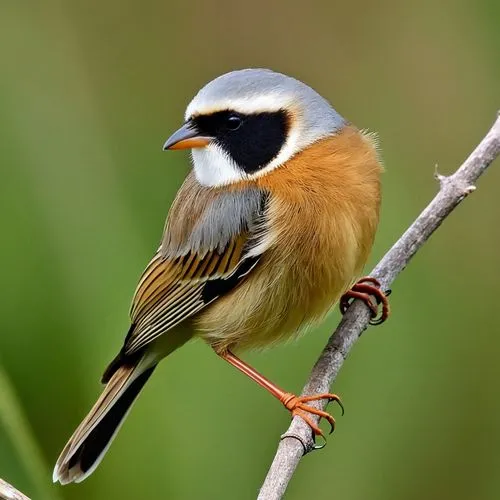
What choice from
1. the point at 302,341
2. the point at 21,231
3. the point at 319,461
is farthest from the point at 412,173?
the point at 21,231

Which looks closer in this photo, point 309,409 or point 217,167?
point 309,409

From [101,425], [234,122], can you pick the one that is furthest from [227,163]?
[101,425]

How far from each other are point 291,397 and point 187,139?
0.92 metres

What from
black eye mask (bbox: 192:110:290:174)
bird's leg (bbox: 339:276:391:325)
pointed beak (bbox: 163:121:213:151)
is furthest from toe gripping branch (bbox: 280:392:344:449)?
pointed beak (bbox: 163:121:213:151)

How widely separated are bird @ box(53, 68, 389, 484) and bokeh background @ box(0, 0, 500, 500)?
0.31 feet

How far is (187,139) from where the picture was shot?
381cm

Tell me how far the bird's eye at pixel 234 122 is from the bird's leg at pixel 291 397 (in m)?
0.79

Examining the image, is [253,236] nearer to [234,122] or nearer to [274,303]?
[274,303]

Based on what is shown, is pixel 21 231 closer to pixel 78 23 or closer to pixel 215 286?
pixel 215 286

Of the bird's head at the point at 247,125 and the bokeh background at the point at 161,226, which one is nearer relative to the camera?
the bird's head at the point at 247,125

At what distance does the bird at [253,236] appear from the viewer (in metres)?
3.75

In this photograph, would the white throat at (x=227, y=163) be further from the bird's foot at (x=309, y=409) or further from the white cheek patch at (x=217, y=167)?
the bird's foot at (x=309, y=409)

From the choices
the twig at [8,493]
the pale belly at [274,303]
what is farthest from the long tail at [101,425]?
the twig at [8,493]

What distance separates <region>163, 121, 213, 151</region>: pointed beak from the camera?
3.78 metres
